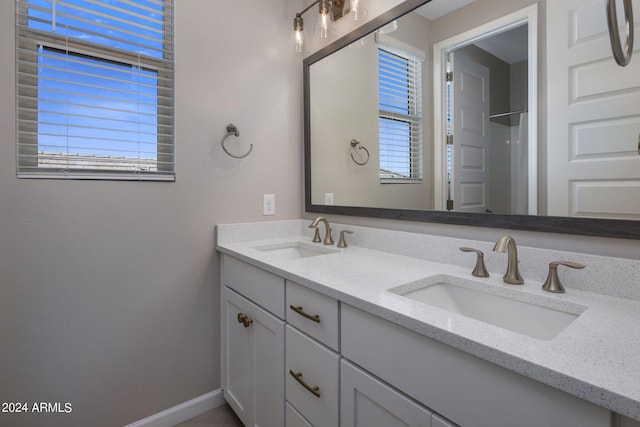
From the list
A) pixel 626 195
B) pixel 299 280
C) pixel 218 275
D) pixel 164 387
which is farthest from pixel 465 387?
pixel 164 387

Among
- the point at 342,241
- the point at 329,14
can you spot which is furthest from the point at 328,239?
the point at 329,14

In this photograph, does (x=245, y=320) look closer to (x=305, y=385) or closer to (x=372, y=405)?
(x=305, y=385)

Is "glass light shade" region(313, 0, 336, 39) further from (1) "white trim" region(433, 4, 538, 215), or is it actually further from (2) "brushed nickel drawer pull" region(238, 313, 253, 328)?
(2) "brushed nickel drawer pull" region(238, 313, 253, 328)

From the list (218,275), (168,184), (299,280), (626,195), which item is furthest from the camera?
(218,275)

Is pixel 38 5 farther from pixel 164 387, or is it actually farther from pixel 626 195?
pixel 626 195

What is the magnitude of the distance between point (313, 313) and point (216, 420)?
105 cm

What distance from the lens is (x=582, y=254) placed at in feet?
2.99

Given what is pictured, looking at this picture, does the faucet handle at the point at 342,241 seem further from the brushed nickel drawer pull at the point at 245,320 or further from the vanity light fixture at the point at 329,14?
the vanity light fixture at the point at 329,14

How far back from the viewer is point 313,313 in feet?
3.32

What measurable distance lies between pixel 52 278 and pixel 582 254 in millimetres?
1881

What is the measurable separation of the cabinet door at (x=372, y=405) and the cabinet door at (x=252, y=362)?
35 centimetres

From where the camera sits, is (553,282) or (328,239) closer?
(553,282)

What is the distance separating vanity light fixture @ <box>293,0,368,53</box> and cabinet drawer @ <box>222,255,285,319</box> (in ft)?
3.95

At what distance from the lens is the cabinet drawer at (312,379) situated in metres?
0.94
